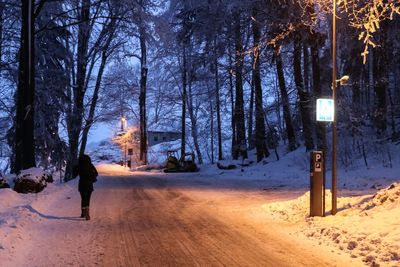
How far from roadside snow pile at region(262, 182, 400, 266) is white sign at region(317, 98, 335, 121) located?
2086mm

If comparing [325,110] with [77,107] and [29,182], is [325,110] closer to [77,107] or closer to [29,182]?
[29,182]

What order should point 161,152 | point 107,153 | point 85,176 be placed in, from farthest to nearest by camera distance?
point 107,153
point 161,152
point 85,176

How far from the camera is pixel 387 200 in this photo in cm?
1061

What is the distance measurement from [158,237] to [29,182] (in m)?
7.95

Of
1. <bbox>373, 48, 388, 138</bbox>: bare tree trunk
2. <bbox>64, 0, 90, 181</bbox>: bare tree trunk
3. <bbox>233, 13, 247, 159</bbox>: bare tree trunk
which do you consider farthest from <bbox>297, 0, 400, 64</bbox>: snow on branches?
<bbox>64, 0, 90, 181</bbox>: bare tree trunk

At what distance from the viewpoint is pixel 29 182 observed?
1634 cm

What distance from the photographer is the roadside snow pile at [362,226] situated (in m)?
7.86

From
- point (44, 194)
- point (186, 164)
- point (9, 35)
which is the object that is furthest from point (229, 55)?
point (44, 194)

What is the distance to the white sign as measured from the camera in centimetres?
1108

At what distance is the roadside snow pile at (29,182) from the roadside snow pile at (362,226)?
322 inches

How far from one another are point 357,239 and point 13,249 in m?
5.87

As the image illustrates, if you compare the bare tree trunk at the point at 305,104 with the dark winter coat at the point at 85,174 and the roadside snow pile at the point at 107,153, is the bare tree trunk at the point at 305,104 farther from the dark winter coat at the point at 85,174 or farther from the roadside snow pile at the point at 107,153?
the roadside snow pile at the point at 107,153

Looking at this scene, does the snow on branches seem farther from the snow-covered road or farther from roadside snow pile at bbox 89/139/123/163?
roadside snow pile at bbox 89/139/123/163

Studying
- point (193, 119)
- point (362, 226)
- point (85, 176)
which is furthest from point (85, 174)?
point (193, 119)
